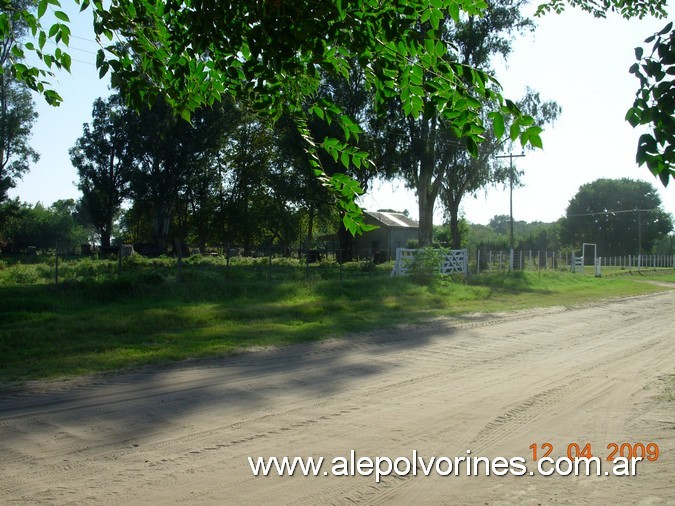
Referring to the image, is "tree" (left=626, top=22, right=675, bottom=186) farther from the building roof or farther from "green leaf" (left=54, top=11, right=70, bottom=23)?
the building roof

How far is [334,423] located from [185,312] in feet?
31.4

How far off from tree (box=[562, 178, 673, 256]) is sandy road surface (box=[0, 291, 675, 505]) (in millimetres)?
86421

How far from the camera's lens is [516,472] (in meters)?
4.87

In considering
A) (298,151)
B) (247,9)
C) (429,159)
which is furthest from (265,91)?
(298,151)

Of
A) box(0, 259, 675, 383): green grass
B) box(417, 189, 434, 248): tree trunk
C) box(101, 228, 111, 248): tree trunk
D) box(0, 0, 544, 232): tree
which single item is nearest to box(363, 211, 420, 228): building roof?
box(417, 189, 434, 248): tree trunk

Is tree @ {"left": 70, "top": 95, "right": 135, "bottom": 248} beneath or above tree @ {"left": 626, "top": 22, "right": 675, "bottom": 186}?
above

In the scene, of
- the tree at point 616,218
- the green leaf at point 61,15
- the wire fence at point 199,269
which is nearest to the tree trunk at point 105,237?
the wire fence at point 199,269

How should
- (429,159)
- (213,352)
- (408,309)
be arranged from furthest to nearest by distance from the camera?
(429,159) < (408,309) < (213,352)

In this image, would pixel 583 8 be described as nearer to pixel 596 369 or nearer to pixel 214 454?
pixel 596 369

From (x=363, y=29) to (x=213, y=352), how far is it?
25.2ft

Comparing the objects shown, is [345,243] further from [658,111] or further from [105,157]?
[658,111]

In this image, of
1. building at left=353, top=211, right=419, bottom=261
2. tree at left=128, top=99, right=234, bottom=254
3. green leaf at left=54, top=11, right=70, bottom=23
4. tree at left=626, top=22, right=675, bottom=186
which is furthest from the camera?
building at left=353, top=211, right=419, bottom=261

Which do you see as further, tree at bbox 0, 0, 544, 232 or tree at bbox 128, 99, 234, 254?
tree at bbox 128, 99, 234, 254

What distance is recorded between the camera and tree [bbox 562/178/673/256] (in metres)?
89.1
